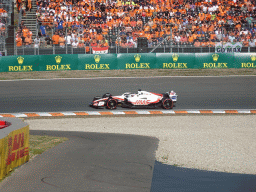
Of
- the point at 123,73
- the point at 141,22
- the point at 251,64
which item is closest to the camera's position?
the point at 123,73

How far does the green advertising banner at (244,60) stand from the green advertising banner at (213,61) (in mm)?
278

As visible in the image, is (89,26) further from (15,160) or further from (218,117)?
(15,160)

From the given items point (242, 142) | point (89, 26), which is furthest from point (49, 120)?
point (89, 26)

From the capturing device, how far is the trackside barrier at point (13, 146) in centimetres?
600

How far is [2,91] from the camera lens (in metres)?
19.0

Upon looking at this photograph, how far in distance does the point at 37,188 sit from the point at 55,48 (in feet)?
58.0

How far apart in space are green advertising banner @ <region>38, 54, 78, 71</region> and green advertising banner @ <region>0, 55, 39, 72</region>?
318 millimetres

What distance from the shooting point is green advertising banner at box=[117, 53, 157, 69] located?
23.6 metres

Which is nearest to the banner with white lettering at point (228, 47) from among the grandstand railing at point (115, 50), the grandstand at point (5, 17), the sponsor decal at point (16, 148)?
the grandstand railing at point (115, 50)

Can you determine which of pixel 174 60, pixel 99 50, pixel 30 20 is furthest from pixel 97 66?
pixel 30 20

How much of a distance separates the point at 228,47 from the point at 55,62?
9597 millimetres

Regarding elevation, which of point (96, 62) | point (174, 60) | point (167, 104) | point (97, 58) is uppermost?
point (97, 58)

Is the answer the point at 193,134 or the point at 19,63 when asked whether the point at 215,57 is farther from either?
the point at 193,134

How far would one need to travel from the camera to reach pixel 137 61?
23.7 meters
